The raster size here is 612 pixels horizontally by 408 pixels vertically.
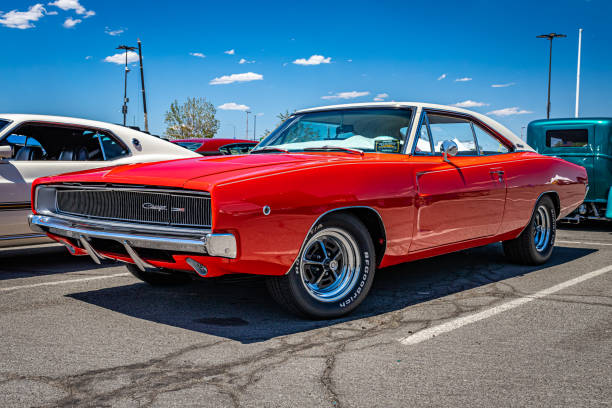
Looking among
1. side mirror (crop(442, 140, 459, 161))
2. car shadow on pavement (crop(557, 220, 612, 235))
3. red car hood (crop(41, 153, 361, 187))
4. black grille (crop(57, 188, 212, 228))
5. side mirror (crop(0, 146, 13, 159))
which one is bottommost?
car shadow on pavement (crop(557, 220, 612, 235))

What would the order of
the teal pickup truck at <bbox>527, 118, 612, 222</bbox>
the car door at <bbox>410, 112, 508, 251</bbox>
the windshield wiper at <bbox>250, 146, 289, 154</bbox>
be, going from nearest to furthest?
the car door at <bbox>410, 112, 508, 251</bbox>
the windshield wiper at <bbox>250, 146, 289, 154</bbox>
the teal pickup truck at <bbox>527, 118, 612, 222</bbox>

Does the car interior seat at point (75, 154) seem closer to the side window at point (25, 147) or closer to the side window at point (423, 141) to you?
the side window at point (25, 147)

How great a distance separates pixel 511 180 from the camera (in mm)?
5297

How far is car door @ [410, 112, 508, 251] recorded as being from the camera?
4358 millimetres

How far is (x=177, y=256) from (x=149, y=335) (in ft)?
1.79

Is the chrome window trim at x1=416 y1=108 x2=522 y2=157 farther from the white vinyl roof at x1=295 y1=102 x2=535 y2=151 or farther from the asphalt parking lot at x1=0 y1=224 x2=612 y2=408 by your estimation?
the asphalt parking lot at x1=0 y1=224 x2=612 y2=408

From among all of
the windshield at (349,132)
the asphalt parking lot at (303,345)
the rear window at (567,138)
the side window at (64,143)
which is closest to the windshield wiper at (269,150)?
the windshield at (349,132)

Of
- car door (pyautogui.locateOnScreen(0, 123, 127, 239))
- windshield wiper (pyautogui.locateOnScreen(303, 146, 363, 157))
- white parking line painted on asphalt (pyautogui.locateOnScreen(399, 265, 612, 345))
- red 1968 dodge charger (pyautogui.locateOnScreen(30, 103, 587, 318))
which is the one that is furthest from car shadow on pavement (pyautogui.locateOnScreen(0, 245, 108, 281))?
white parking line painted on asphalt (pyautogui.locateOnScreen(399, 265, 612, 345))

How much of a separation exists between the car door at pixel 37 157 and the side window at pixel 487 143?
372cm

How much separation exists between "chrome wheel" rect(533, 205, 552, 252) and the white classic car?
4.12 meters

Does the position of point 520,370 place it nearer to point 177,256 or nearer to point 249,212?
point 249,212

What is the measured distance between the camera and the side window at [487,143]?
214 inches

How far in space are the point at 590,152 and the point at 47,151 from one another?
8245 millimetres

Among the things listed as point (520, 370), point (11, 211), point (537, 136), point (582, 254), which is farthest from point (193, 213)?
point (537, 136)
